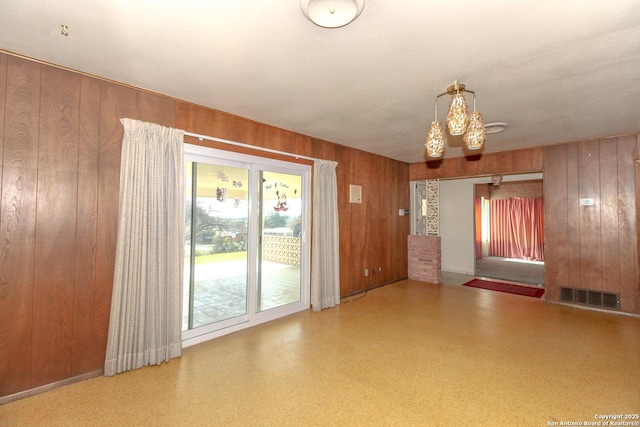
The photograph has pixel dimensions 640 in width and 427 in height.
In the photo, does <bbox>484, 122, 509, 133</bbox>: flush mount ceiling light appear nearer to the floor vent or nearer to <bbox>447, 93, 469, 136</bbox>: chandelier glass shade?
<bbox>447, 93, 469, 136</bbox>: chandelier glass shade

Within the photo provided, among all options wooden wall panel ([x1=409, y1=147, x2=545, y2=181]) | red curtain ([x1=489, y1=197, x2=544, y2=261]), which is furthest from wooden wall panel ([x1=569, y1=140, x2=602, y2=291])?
red curtain ([x1=489, y1=197, x2=544, y2=261])

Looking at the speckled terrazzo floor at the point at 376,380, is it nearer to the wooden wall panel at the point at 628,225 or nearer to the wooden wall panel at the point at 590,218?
the wooden wall panel at the point at 628,225

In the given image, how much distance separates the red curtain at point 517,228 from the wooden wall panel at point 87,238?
34.5 ft

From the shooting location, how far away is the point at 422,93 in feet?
9.17

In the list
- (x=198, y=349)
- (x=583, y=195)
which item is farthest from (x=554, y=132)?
(x=198, y=349)

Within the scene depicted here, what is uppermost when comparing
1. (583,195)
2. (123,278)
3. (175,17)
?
(175,17)

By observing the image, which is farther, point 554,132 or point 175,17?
point 554,132

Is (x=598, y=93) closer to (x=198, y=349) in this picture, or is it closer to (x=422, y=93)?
(x=422, y=93)

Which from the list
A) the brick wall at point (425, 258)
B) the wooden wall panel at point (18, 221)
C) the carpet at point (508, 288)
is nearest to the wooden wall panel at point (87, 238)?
the wooden wall panel at point (18, 221)

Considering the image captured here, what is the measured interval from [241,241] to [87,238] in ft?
5.08

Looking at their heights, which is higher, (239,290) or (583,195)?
(583,195)

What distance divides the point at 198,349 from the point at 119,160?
2.05 metres

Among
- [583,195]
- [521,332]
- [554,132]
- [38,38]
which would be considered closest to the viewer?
[38,38]

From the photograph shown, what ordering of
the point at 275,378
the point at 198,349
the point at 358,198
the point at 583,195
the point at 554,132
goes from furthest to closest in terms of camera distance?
1. the point at 358,198
2. the point at 583,195
3. the point at 554,132
4. the point at 198,349
5. the point at 275,378
